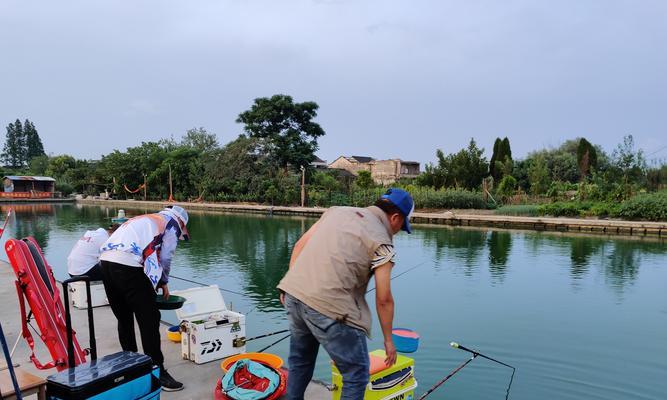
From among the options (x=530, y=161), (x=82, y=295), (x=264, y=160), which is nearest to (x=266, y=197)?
(x=264, y=160)

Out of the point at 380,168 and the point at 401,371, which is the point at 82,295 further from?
the point at 380,168

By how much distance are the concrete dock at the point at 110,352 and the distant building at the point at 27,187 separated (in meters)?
38.6

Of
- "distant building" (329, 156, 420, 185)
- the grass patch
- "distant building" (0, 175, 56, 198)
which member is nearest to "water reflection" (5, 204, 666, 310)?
the grass patch

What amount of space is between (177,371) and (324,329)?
1788mm

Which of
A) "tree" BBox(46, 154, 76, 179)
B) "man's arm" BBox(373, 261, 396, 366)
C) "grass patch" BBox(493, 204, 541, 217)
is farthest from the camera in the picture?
"tree" BBox(46, 154, 76, 179)

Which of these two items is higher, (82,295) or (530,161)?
(530,161)

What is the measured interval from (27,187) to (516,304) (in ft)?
138

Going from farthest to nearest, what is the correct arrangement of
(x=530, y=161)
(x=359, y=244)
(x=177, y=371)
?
(x=530, y=161) < (x=177, y=371) < (x=359, y=244)

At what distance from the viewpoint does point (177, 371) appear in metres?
3.33

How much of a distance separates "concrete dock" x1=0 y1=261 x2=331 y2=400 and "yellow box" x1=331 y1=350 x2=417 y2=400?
40 centimetres

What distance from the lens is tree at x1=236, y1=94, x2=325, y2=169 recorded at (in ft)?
100

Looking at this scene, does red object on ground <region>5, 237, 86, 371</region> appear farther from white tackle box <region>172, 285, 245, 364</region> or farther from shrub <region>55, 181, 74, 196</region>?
shrub <region>55, 181, 74, 196</region>

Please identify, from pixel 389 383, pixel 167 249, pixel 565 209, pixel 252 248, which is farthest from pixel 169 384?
pixel 565 209

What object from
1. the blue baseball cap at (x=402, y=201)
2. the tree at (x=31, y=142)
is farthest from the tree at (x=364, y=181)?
the tree at (x=31, y=142)
